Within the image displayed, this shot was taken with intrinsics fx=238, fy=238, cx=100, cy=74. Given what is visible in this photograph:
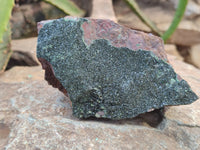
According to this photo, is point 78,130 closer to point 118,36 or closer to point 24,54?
point 118,36

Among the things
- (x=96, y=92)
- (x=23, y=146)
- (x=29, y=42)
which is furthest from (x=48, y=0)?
(x=23, y=146)

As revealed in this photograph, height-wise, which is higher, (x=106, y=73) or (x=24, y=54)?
(x=106, y=73)

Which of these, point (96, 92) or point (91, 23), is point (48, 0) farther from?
point (96, 92)

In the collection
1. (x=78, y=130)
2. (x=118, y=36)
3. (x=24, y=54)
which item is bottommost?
(x=24, y=54)

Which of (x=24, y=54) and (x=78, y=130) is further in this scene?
(x=24, y=54)

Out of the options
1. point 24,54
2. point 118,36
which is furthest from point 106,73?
point 24,54

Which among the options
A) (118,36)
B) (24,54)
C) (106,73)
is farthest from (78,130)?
(24,54)

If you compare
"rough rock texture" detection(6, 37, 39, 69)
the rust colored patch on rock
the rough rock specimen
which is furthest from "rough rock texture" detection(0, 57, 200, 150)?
"rough rock texture" detection(6, 37, 39, 69)

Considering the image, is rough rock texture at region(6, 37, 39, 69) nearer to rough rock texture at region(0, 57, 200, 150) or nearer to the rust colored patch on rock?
rough rock texture at region(0, 57, 200, 150)
